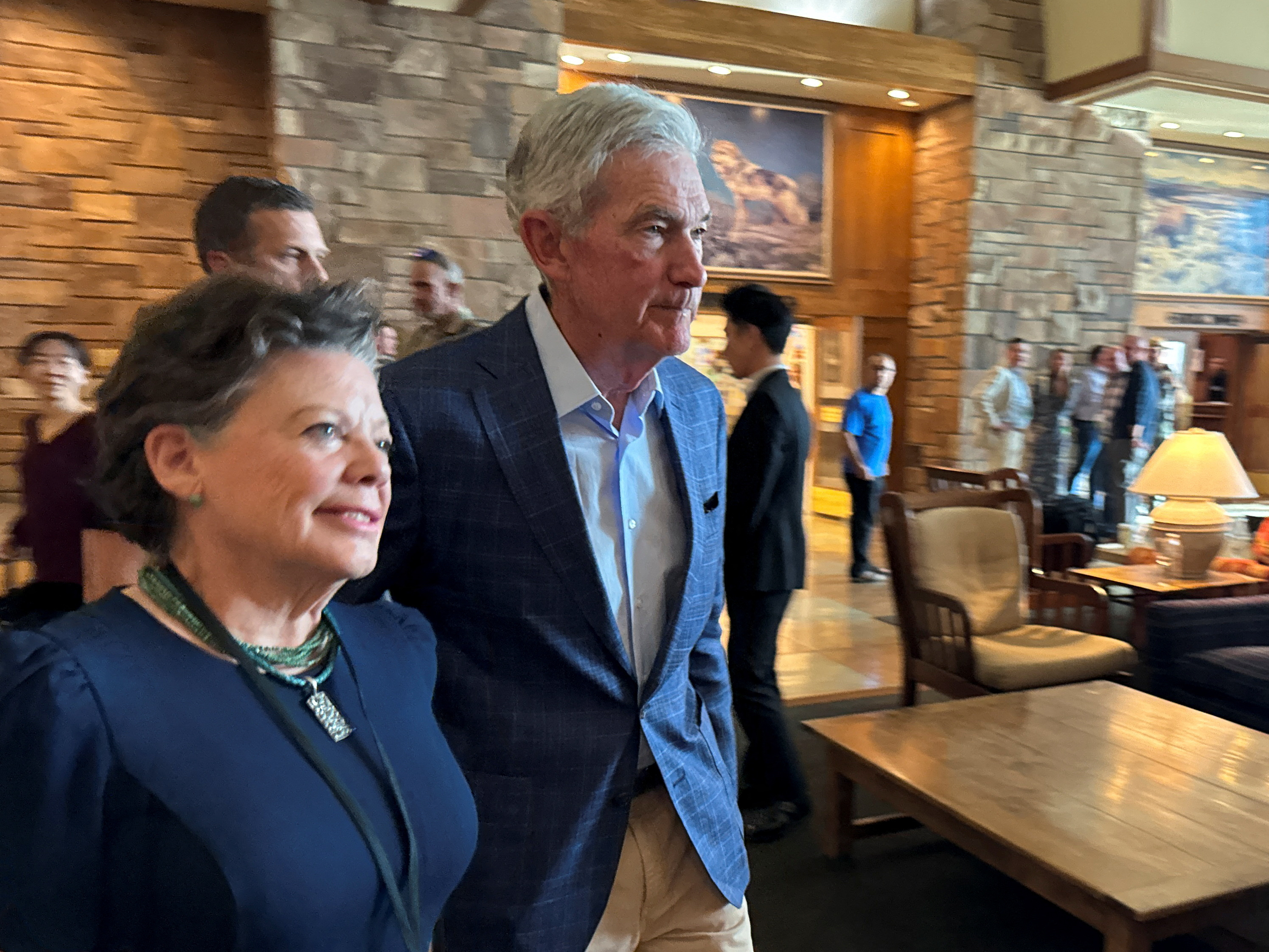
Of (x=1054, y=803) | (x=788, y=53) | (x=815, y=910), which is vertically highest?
(x=788, y=53)

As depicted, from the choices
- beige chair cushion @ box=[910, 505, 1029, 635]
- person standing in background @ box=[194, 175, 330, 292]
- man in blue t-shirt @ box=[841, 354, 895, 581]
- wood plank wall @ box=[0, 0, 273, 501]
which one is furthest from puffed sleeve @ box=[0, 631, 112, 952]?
man in blue t-shirt @ box=[841, 354, 895, 581]

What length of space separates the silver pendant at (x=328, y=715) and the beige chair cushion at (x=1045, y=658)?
116 inches

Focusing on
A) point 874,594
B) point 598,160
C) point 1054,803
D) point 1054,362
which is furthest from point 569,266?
point 1054,362

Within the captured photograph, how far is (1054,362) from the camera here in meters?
7.50

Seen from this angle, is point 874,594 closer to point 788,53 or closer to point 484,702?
point 788,53

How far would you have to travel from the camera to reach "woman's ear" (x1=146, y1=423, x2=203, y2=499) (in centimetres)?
68

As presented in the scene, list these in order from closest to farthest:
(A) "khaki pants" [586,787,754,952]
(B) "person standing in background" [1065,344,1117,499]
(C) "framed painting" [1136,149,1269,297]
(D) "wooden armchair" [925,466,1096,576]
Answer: (A) "khaki pants" [586,787,754,952] < (D) "wooden armchair" [925,466,1096,576] < (B) "person standing in background" [1065,344,1117,499] < (C) "framed painting" [1136,149,1269,297]

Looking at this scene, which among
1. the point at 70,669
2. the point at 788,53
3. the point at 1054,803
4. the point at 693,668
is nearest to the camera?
the point at 70,669

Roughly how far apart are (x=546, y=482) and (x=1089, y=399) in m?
7.50

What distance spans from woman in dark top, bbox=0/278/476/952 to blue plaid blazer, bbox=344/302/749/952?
0.22 meters

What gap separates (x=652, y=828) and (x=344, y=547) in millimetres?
643

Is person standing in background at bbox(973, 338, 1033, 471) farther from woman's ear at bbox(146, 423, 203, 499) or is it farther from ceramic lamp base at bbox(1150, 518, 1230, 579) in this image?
woman's ear at bbox(146, 423, 203, 499)

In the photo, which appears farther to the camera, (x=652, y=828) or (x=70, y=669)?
(x=652, y=828)

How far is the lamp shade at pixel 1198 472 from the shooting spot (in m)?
3.95
